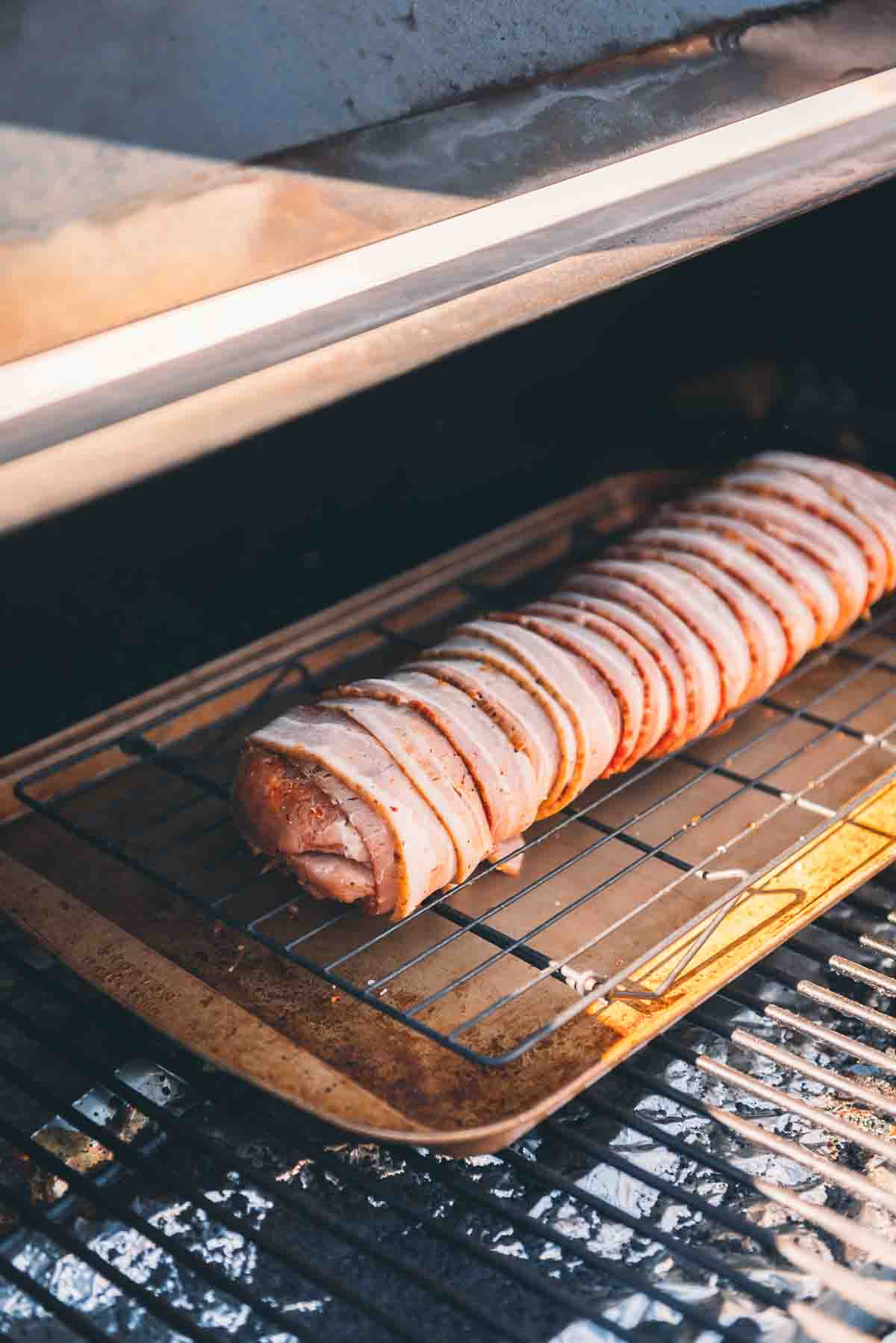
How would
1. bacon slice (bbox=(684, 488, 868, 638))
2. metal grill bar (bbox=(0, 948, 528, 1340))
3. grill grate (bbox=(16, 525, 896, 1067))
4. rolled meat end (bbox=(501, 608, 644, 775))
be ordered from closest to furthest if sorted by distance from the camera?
metal grill bar (bbox=(0, 948, 528, 1340))
grill grate (bbox=(16, 525, 896, 1067))
rolled meat end (bbox=(501, 608, 644, 775))
bacon slice (bbox=(684, 488, 868, 638))

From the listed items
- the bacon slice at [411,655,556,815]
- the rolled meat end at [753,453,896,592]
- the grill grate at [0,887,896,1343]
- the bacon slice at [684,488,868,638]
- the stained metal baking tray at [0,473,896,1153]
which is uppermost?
the rolled meat end at [753,453,896,592]

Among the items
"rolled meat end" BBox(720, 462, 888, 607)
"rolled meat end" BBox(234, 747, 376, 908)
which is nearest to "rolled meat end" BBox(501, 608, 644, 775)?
"rolled meat end" BBox(234, 747, 376, 908)

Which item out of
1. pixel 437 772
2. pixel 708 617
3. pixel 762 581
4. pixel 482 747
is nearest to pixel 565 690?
pixel 482 747

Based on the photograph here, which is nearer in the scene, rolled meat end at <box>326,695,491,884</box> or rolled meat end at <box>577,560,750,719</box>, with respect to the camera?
rolled meat end at <box>326,695,491,884</box>

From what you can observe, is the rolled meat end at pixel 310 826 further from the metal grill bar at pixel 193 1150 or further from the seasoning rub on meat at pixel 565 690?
the metal grill bar at pixel 193 1150

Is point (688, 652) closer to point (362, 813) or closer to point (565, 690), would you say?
point (565, 690)

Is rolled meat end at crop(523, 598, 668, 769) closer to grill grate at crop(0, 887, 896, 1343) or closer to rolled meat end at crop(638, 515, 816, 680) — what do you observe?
rolled meat end at crop(638, 515, 816, 680)
